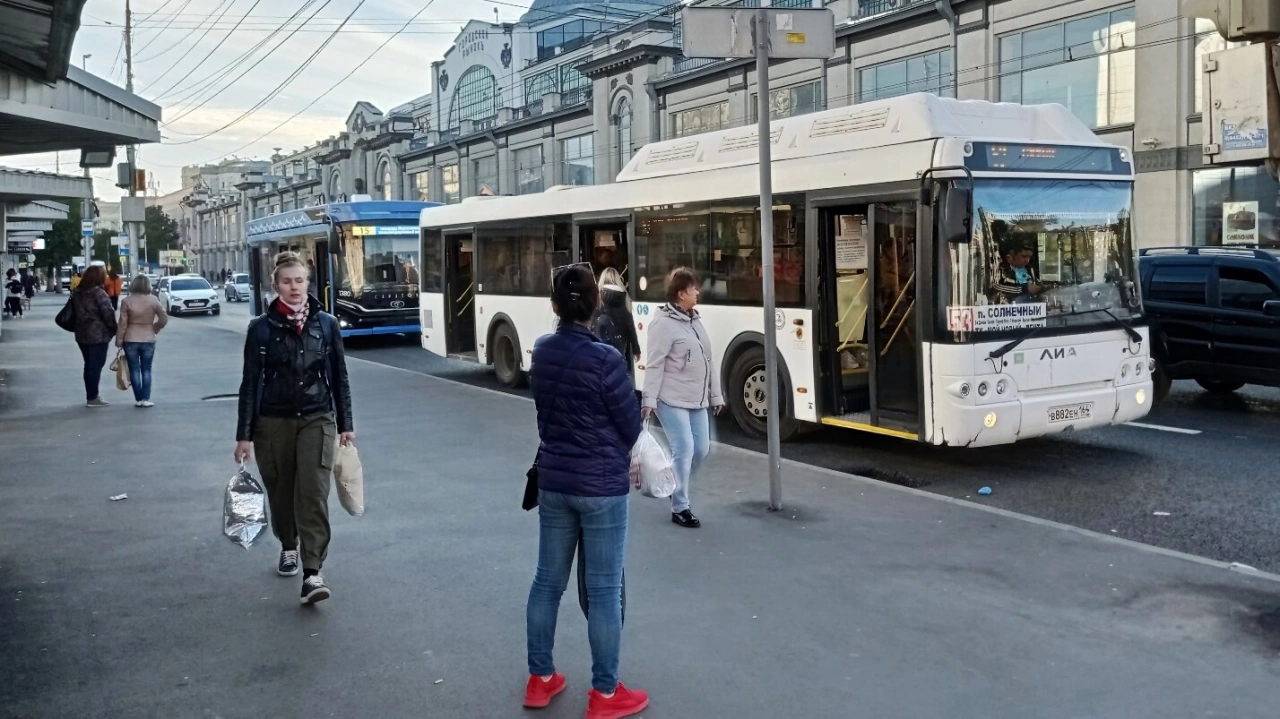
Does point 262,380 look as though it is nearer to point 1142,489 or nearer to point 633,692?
point 633,692

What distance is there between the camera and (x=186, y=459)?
1063cm

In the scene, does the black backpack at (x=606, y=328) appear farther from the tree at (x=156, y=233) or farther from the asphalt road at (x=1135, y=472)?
the tree at (x=156, y=233)

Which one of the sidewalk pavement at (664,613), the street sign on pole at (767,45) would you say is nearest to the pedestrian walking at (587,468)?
the sidewalk pavement at (664,613)

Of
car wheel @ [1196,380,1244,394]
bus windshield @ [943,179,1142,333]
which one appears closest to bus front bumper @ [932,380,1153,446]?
bus windshield @ [943,179,1142,333]

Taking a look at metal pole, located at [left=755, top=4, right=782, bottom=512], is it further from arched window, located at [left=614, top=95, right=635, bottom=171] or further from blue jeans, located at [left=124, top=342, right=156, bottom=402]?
arched window, located at [left=614, top=95, right=635, bottom=171]

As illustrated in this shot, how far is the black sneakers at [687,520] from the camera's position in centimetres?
772

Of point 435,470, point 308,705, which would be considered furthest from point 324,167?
point 308,705

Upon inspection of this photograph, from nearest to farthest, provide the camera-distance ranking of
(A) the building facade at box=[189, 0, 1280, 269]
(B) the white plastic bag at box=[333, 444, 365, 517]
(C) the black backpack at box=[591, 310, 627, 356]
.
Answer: (B) the white plastic bag at box=[333, 444, 365, 517] < (C) the black backpack at box=[591, 310, 627, 356] < (A) the building facade at box=[189, 0, 1280, 269]

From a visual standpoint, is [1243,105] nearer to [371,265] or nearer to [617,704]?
[617,704]

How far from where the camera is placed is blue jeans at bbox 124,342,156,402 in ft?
46.9

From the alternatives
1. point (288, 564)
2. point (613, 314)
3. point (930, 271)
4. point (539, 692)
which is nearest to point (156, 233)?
point (930, 271)

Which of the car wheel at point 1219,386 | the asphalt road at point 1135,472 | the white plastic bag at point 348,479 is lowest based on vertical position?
the asphalt road at point 1135,472

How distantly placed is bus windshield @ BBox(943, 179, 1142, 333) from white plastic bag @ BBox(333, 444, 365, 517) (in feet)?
16.6

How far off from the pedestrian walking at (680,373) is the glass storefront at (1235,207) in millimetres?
19607
